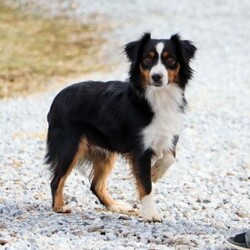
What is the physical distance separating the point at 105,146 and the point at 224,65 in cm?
1334

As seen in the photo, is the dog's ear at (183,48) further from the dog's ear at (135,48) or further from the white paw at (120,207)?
the white paw at (120,207)

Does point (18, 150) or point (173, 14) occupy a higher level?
point (173, 14)

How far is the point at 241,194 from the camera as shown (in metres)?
7.54

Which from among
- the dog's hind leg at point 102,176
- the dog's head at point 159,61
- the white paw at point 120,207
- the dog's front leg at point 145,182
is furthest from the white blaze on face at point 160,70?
the white paw at point 120,207

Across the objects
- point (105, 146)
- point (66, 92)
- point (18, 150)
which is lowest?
point (18, 150)

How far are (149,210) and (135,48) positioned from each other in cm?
141

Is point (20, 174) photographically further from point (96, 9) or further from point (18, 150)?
point (96, 9)

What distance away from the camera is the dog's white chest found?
611cm

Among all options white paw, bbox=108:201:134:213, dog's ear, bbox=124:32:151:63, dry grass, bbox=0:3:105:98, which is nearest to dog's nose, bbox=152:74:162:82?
dog's ear, bbox=124:32:151:63

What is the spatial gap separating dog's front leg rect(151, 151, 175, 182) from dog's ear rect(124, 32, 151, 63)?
90 centimetres

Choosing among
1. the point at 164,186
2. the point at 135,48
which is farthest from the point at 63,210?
the point at 164,186

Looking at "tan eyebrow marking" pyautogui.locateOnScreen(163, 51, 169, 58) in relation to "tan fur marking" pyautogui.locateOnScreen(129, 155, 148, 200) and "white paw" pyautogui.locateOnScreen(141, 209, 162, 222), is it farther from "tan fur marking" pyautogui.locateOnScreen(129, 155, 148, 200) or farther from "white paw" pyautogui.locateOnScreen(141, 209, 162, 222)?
"white paw" pyautogui.locateOnScreen(141, 209, 162, 222)

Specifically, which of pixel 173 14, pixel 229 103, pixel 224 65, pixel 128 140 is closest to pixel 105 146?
A: pixel 128 140

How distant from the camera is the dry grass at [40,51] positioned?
55.0 ft
